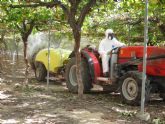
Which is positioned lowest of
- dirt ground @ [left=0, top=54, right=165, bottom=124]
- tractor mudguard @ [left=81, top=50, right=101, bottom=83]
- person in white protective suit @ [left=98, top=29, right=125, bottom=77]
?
dirt ground @ [left=0, top=54, right=165, bottom=124]

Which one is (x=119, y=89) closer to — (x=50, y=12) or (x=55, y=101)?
(x=55, y=101)

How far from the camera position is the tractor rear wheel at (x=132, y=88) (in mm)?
→ 9906

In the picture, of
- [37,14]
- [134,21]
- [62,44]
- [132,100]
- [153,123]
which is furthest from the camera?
[62,44]

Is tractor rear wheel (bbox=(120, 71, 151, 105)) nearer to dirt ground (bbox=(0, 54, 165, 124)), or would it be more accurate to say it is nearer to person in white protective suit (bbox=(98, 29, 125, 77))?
dirt ground (bbox=(0, 54, 165, 124))

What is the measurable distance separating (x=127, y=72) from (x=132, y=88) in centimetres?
42

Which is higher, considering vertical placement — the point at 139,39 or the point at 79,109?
the point at 139,39

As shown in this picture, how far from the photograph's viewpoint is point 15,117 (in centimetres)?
811

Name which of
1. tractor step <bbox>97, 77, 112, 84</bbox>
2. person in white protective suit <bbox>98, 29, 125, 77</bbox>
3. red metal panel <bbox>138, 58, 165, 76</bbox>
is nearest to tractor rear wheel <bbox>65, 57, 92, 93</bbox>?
tractor step <bbox>97, 77, 112, 84</bbox>

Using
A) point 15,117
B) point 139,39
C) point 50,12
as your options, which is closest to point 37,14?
point 50,12

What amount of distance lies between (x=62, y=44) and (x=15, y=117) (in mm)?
18176

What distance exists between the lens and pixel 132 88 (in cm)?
1031

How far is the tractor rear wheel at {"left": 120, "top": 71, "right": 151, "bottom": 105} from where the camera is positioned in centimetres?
991

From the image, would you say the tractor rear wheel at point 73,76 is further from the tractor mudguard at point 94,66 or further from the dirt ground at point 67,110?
the dirt ground at point 67,110

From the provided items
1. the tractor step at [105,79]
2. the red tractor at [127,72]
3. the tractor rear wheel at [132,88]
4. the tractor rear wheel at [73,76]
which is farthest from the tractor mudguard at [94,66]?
the tractor rear wheel at [132,88]
